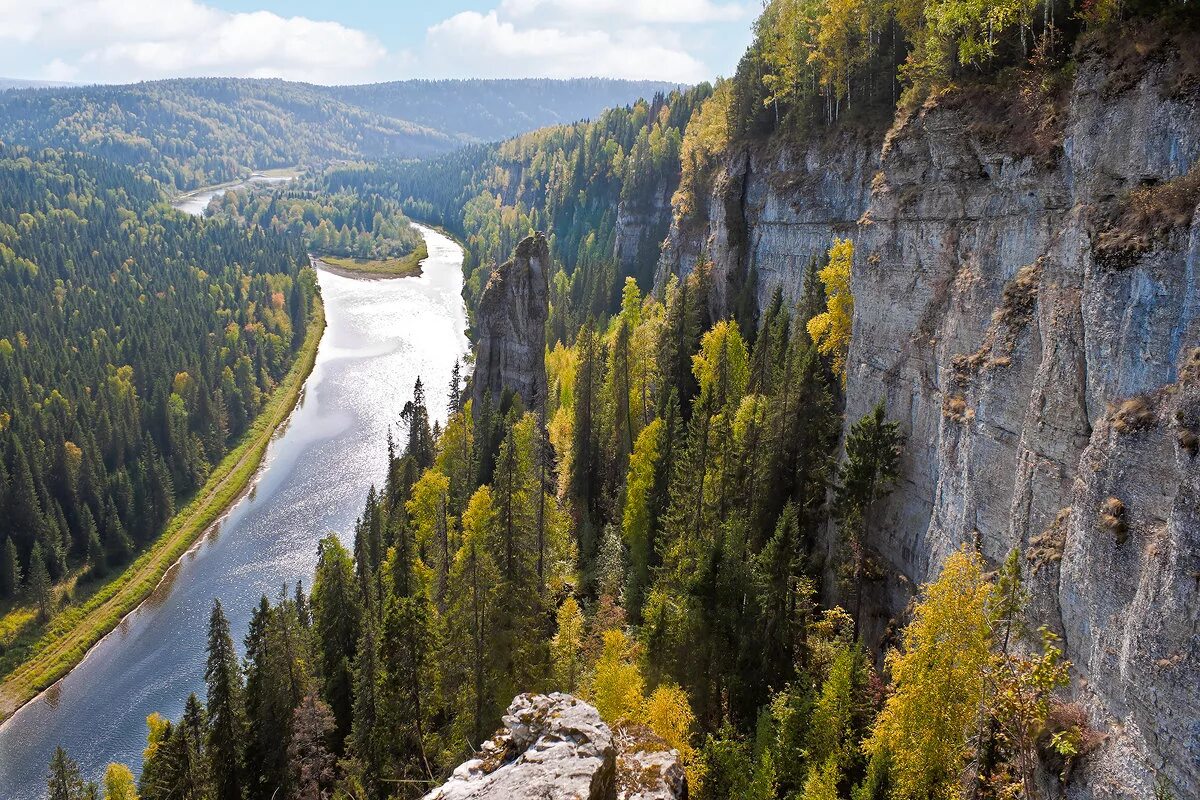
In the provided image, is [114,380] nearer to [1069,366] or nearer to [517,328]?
[517,328]

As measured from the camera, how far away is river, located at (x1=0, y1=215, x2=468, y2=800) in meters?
56.3

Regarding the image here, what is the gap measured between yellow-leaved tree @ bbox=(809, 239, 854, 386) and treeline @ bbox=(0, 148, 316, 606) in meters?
68.3

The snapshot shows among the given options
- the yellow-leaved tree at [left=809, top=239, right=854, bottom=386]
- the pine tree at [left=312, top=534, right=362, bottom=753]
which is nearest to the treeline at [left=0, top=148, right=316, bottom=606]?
the pine tree at [left=312, top=534, right=362, bottom=753]

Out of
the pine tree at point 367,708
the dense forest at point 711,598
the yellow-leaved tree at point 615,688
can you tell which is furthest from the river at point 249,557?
the yellow-leaved tree at point 615,688

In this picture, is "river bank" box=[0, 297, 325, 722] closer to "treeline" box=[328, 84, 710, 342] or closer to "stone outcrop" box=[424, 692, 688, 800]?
"treeline" box=[328, 84, 710, 342]

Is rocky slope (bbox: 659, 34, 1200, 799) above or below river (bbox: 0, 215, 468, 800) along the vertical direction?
above

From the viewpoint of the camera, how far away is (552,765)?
14711mm

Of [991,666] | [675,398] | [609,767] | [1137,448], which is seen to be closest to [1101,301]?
[1137,448]

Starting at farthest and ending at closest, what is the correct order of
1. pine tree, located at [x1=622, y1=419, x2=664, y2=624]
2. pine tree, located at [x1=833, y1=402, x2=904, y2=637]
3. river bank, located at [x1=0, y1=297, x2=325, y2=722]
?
river bank, located at [x1=0, y1=297, x2=325, y2=722], pine tree, located at [x1=622, y1=419, x2=664, y2=624], pine tree, located at [x1=833, y1=402, x2=904, y2=637]

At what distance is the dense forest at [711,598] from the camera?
22.6 m

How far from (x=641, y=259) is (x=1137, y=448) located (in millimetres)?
107079

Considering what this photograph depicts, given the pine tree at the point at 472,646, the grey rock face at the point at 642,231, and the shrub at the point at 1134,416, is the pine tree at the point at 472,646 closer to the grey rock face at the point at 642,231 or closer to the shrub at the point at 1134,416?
the shrub at the point at 1134,416

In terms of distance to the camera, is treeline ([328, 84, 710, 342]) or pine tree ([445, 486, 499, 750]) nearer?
pine tree ([445, 486, 499, 750])

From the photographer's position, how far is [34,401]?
4183 inches
